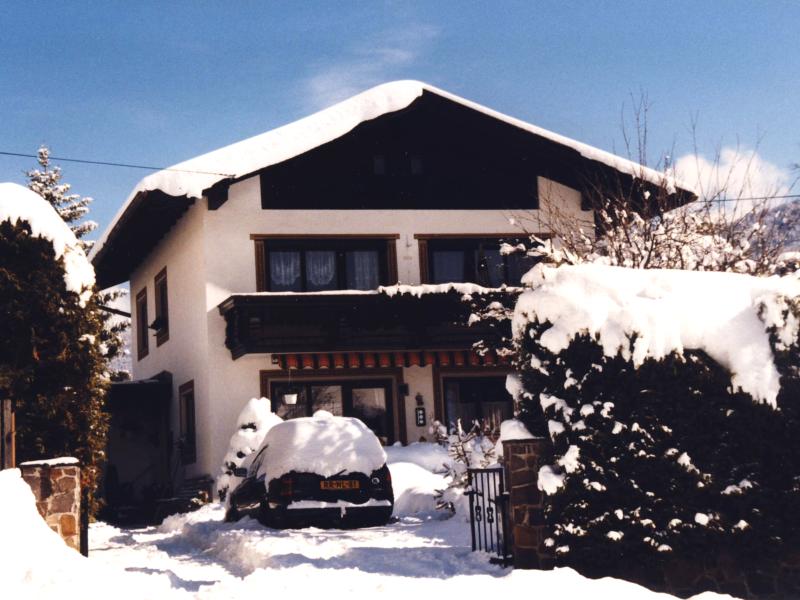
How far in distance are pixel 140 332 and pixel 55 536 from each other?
72.5 ft

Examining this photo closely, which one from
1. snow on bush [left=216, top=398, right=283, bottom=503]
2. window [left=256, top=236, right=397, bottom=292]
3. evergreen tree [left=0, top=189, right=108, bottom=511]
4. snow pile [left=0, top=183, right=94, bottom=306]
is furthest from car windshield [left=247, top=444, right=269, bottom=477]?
window [left=256, top=236, right=397, bottom=292]

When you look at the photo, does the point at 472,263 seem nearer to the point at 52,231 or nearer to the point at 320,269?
the point at 320,269

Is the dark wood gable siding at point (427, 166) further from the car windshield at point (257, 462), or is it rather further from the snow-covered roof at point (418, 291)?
the car windshield at point (257, 462)

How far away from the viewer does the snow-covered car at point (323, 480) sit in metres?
14.5

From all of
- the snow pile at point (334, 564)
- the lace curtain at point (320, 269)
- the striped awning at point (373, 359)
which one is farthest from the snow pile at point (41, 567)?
the lace curtain at point (320, 269)

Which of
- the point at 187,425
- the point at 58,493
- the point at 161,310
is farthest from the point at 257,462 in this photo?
the point at 161,310

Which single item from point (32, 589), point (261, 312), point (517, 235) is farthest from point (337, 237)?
point (32, 589)

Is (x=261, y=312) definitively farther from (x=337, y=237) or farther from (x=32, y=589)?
(x=32, y=589)

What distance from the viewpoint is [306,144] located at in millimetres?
23156

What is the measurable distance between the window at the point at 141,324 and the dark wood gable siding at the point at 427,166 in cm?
908

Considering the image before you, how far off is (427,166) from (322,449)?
37.9ft

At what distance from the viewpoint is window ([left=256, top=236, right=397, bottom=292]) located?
23.5 m

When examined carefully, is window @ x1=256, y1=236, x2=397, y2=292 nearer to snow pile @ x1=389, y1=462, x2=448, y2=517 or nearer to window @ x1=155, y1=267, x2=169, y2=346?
window @ x1=155, y1=267, x2=169, y2=346

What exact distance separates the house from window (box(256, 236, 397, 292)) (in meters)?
0.03
